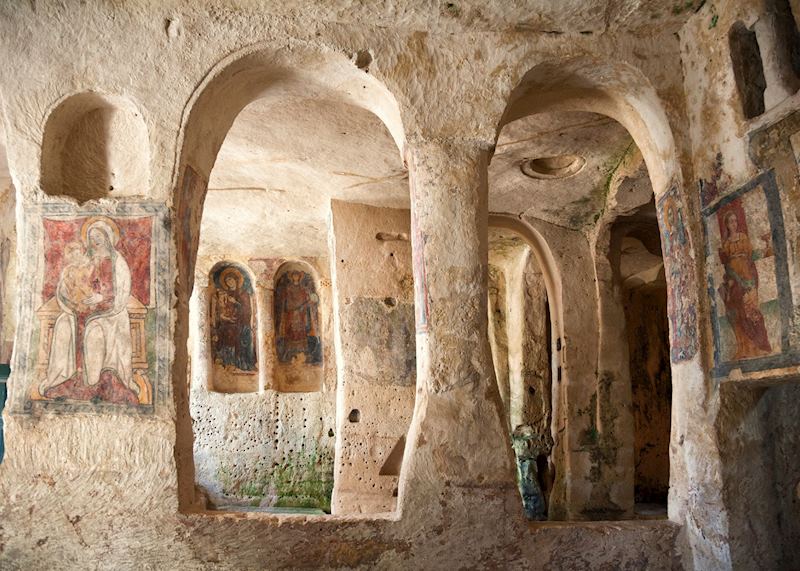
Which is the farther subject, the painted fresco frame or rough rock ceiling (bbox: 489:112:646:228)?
rough rock ceiling (bbox: 489:112:646:228)

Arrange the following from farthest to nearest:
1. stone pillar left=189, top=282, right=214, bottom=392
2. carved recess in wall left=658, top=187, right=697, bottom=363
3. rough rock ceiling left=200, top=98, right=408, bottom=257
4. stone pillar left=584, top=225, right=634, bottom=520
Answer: stone pillar left=189, top=282, right=214, bottom=392
stone pillar left=584, top=225, right=634, bottom=520
rough rock ceiling left=200, top=98, right=408, bottom=257
carved recess in wall left=658, top=187, right=697, bottom=363

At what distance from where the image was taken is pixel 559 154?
651cm

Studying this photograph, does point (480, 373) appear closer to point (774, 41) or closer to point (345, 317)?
point (774, 41)

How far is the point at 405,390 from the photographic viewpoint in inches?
279

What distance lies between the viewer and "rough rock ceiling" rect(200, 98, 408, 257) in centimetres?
573

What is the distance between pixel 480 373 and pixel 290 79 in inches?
91.8

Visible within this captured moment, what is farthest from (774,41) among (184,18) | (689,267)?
(184,18)

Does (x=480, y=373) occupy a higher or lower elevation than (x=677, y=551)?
higher

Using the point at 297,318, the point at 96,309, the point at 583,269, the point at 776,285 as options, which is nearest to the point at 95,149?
the point at 96,309

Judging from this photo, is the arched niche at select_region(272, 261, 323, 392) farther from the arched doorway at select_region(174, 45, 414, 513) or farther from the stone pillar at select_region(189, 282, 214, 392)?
the stone pillar at select_region(189, 282, 214, 392)

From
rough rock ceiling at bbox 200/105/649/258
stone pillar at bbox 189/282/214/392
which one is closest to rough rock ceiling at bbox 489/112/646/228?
rough rock ceiling at bbox 200/105/649/258

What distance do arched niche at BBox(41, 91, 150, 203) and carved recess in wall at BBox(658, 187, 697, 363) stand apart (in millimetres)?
3289

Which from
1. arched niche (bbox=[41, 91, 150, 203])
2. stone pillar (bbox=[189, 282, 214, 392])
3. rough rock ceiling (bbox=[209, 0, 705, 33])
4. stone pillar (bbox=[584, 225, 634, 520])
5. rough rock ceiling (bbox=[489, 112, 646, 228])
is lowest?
stone pillar (bbox=[584, 225, 634, 520])

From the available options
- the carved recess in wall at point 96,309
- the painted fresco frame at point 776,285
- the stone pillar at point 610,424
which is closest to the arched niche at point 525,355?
the stone pillar at point 610,424
